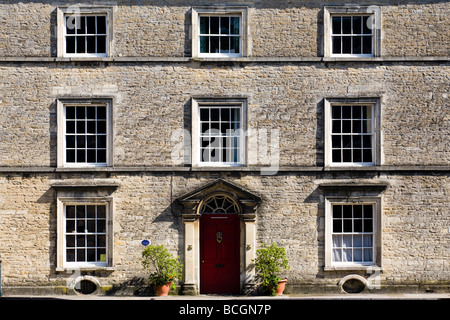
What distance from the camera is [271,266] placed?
55.6ft

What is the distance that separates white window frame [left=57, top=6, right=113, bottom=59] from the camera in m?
17.5

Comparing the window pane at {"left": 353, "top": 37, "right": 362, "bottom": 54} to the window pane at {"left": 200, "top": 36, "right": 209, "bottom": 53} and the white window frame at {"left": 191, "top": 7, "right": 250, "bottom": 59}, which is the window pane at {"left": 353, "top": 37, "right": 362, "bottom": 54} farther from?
the window pane at {"left": 200, "top": 36, "right": 209, "bottom": 53}

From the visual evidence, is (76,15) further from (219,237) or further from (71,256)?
(219,237)

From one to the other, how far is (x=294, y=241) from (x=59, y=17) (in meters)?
9.07

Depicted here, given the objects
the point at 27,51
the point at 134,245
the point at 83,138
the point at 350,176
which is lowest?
the point at 134,245

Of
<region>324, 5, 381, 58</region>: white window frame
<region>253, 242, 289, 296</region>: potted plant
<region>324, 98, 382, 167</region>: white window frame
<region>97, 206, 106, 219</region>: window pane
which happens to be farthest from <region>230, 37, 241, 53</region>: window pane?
<region>97, 206, 106, 219</region>: window pane

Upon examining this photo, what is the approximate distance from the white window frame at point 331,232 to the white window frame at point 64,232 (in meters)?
6.00

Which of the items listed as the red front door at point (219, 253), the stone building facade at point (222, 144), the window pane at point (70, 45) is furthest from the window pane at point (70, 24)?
the red front door at point (219, 253)

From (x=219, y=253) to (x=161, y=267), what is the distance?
170 cm

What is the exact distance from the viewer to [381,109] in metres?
17.5

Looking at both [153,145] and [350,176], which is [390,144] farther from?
[153,145]

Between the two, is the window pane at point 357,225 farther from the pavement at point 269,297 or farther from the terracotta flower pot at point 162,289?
the terracotta flower pot at point 162,289

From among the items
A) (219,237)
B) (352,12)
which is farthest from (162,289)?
(352,12)

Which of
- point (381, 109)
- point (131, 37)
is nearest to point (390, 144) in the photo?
point (381, 109)
